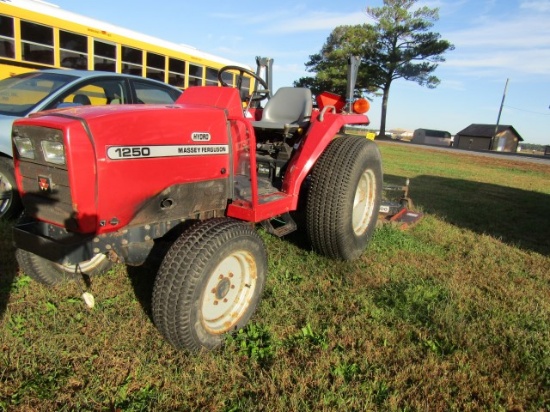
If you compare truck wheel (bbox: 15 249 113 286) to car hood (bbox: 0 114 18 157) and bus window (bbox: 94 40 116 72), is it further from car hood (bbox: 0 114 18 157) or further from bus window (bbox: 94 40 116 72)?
bus window (bbox: 94 40 116 72)

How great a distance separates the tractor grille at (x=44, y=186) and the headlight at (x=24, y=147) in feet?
0.07

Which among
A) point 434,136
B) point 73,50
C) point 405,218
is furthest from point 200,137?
point 434,136

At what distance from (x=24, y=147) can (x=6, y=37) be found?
5.59 meters

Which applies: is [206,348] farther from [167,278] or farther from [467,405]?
[467,405]

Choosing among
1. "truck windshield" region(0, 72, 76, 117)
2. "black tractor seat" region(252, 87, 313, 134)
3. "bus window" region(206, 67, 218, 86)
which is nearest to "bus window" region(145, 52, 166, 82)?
"bus window" region(206, 67, 218, 86)

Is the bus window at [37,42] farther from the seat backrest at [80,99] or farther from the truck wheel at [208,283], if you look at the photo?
the truck wheel at [208,283]

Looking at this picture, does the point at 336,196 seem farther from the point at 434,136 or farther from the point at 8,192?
the point at 434,136

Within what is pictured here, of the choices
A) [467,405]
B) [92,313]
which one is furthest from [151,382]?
[467,405]

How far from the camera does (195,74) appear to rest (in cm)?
902

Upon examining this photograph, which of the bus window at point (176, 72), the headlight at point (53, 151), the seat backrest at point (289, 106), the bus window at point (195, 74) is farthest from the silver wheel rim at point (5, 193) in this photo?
the bus window at point (195, 74)

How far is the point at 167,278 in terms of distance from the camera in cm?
195

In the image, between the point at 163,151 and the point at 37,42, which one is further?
the point at 37,42

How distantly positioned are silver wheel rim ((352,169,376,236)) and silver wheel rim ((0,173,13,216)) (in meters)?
3.16

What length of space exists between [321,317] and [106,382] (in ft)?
4.11
